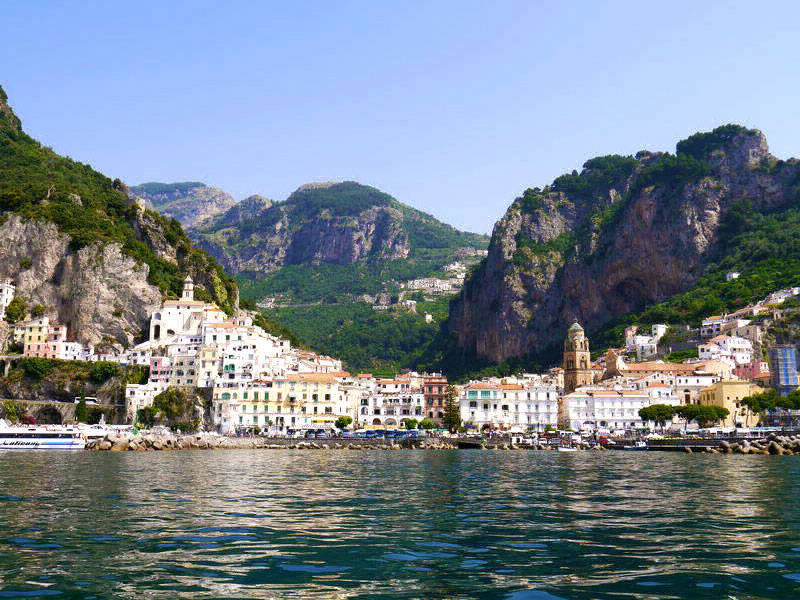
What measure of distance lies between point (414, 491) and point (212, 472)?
1591 centimetres

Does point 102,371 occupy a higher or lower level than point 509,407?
higher

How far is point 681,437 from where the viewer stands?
91.9 metres

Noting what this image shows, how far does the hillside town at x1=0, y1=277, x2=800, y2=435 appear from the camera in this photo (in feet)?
340

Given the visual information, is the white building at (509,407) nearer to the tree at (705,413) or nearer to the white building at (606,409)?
the white building at (606,409)

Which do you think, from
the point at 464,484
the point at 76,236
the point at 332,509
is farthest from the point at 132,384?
the point at 332,509

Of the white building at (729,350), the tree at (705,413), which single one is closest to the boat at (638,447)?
the tree at (705,413)

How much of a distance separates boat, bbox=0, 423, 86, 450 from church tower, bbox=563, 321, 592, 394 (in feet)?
247

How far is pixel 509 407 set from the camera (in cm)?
11344

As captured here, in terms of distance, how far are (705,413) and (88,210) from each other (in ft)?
311

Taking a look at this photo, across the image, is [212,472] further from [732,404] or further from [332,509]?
[732,404]

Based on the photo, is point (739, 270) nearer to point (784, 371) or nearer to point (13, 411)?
point (784, 371)

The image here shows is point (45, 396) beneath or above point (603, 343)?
beneath

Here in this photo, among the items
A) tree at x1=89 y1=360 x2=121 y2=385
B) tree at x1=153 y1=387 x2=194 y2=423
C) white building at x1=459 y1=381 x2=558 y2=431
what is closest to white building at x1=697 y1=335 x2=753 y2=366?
white building at x1=459 y1=381 x2=558 y2=431

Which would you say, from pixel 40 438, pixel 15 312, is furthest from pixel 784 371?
pixel 15 312
